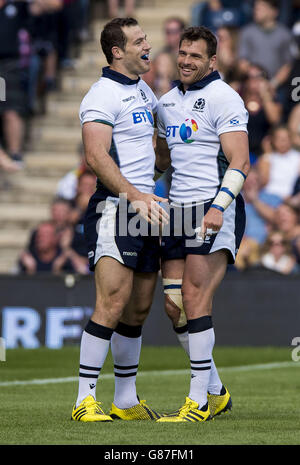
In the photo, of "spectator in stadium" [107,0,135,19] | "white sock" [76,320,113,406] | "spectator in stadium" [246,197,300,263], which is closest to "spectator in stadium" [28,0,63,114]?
"spectator in stadium" [107,0,135,19]

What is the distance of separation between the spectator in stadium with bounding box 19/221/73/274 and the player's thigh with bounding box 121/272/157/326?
22.1 ft

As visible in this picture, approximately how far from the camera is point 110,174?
6703 millimetres

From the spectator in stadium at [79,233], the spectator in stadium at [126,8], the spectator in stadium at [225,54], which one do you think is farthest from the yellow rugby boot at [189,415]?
the spectator in stadium at [126,8]

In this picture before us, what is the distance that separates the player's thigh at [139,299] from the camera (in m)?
7.04

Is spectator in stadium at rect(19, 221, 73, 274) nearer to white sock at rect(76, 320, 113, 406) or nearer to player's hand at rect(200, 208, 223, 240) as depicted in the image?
white sock at rect(76, 320, 113, 406)

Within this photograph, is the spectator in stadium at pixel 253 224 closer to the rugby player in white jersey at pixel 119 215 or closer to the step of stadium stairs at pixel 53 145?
the step of stadium stairs at pixel 53 145

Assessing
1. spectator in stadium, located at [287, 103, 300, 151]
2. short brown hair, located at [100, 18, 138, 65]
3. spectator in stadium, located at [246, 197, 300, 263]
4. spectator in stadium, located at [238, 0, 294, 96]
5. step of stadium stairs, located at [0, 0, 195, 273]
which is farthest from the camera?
step of stadium stairs, located at [0, 0, 195, 273]

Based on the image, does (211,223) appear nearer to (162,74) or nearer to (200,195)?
(200,195)

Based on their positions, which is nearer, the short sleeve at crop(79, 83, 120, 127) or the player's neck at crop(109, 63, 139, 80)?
the short sleeve at crop(79, 83, 120, 127)

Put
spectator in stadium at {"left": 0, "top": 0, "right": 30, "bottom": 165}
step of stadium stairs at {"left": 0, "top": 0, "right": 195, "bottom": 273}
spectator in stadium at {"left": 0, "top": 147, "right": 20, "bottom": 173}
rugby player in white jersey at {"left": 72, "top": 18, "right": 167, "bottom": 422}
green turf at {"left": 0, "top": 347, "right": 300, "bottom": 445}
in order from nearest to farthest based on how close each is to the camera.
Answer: green turf at {"left": 0, "top": 347, "right": 300, "bottom": 445} → rugby player in white jersey at {"left": 72, "top": 18, "right": 167, "bottom": 422} → step of stadium stairs at {"left": 0, "top": 0, "right": 195, "bottom": 273} → spectator in stadium at {"left": 0, "top": 0, "right": 30, "bottom": 165} → spectator in stadium at {"left": 0, "top": 147, "right": 20, "bottom": 173}

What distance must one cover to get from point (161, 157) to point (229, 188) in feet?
2.67

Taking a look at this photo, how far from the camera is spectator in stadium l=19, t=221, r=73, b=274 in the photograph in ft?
45.6

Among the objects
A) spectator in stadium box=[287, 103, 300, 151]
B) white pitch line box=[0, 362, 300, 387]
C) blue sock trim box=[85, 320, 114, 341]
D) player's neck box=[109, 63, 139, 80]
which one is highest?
player's neck box=[109, 63, 139, 80]
